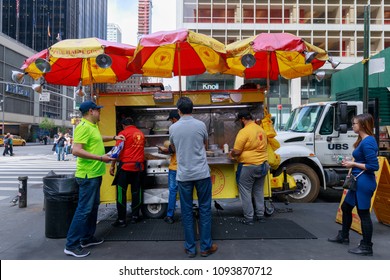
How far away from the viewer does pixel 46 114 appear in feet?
258

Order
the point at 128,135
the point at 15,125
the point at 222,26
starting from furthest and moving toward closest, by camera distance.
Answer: the point at 15,125 → the point at 222,26 → the point at 128,135

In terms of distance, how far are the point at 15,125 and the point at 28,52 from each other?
16524 mm

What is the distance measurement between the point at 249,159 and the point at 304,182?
2.87 m

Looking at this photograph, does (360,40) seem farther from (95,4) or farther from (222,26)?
(95,4)

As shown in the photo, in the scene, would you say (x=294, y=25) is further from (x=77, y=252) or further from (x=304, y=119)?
(x=77, y=252)

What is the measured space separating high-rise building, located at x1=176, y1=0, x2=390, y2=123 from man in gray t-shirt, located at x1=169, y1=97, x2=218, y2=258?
31.0m

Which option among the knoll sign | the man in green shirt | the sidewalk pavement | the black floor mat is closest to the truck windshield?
the sidewalk pavement

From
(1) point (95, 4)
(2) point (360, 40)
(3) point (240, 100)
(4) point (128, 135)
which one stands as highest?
(1) point (95, 4)

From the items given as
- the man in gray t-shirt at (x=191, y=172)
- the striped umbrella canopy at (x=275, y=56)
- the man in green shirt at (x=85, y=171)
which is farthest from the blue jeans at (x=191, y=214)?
the striped umbrella canopy at (x=275, y=56)

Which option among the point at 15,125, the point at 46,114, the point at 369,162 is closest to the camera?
the point at 369,162

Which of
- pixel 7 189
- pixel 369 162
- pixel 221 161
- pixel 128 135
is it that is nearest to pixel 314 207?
pixel 221 161

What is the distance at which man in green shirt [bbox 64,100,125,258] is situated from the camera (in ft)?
15.0

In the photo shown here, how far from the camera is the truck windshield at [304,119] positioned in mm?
8910

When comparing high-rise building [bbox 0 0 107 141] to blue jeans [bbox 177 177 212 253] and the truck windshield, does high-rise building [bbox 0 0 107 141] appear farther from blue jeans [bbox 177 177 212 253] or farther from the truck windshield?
blue jeans [bbox 177 177 212 253]
